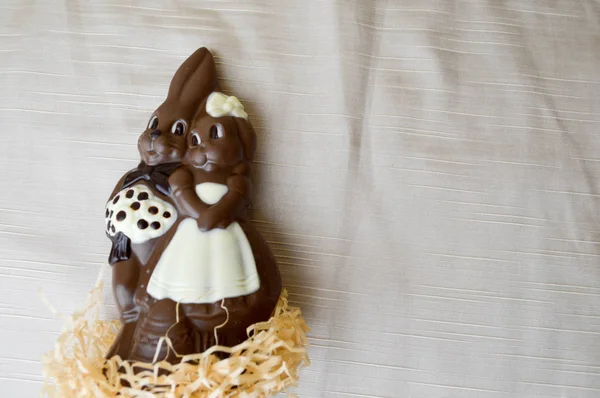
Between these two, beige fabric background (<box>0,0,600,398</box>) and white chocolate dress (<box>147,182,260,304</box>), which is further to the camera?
beige fabric background (<box>0,0,600,398</box>)

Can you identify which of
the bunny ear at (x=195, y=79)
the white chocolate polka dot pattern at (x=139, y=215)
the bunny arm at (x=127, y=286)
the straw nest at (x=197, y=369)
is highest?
the bunny ear at (x=195, y=79)

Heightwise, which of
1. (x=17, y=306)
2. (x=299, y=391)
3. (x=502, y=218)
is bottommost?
(x=299, y=391)

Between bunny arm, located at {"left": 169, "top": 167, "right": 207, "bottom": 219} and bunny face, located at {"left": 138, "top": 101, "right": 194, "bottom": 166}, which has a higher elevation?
bunny face, located at {"left": 138, "top": 101, "right": 194, "bottom": 166}

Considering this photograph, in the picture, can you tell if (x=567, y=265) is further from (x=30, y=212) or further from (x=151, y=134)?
(x=30, y=212)

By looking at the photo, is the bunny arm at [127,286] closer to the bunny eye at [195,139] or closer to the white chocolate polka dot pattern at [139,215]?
the white chocolate polka dot pattern at [139,215]

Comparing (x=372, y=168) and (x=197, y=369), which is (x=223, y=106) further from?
(x=197, y=369)

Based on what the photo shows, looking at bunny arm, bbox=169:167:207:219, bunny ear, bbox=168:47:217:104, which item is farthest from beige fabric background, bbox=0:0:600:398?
bunny arm, bbox=169:167:207:219

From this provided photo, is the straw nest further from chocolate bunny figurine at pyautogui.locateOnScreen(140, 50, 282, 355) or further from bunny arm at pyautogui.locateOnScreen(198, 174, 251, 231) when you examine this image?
bunny arm at pyautogui.locateOnScreen(198, 174, 251, 231)

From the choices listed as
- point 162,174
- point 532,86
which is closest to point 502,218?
point 532,86

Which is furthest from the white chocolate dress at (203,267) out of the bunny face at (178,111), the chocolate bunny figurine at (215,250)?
the bunny face at (178,111)
